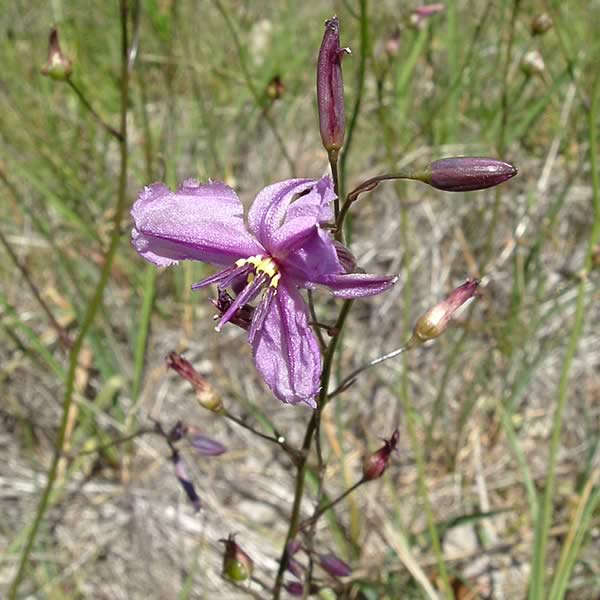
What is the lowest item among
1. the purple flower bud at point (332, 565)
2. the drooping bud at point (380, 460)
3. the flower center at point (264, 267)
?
the purple flower bud at point (332, 565)

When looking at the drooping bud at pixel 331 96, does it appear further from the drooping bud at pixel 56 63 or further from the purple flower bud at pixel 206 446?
the drooping bud at pixel 56 63

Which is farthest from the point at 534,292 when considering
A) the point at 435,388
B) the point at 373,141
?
the point at 373,141

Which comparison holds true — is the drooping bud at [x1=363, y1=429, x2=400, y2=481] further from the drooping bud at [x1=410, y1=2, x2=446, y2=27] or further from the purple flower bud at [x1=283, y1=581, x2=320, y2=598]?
the drooping bud at [x1=410, y1=2, x2=446, y2=27]

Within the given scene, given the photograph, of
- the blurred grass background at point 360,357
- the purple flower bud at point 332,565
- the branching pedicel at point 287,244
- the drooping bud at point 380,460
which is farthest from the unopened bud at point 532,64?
the purple flower bud at point 332,565

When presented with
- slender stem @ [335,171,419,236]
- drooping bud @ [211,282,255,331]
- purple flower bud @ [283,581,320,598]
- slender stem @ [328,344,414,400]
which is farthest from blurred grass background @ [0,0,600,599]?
slender stem @ [335,171,419,236]

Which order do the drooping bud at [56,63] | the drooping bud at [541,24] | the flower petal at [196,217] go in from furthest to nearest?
the drooping bud at [541,24] → the drooping bud at [56,63] → the flower petal at [196,217]

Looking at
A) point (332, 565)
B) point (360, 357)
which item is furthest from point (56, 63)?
point (360, 357)

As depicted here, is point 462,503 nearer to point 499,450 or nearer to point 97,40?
point 499,450
